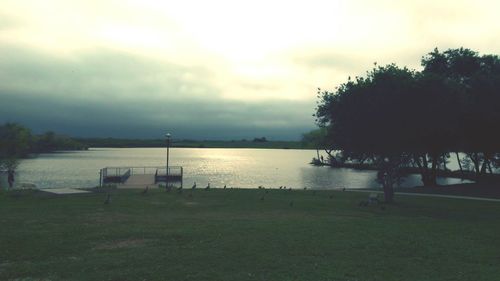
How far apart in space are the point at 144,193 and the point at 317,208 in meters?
16.0

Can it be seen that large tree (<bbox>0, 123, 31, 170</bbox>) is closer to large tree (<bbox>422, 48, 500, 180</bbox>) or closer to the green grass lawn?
the green grass lawn

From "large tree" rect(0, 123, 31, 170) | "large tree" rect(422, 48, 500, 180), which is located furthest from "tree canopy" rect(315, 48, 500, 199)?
"large tree" rect(0, 123, 31, 170)

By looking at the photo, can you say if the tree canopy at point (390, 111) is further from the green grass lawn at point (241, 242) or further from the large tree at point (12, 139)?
the large tree at point (12, 139)

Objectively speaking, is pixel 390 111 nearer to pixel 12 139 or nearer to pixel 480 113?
pixel 480 113

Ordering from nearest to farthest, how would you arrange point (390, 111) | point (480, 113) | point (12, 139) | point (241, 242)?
point (241, 242) → point (390, 111) → point (480, 113) → point (12, 139)

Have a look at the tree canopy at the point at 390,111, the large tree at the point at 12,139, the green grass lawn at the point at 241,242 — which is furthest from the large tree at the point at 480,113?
the large tree at the point at 12,139

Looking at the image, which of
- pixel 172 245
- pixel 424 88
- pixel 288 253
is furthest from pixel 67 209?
pixel 424 88

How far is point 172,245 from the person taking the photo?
15133 millimetres

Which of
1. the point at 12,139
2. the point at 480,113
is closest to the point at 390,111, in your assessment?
the point at 480,113

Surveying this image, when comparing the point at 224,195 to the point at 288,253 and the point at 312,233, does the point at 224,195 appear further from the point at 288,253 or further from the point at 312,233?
the point at 288,253

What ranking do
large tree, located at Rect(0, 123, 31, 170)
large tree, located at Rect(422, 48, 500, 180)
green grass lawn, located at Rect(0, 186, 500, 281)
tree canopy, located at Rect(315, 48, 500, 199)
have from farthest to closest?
large tree, located at Rect(0, 123, 31, 170) → large tree, located at Rect(422, 48, 500, 180) → tree canopy, located at Rect(315, 48, 500, 199) → green grass lawn, located at Rect(0, 186, 500, 281)

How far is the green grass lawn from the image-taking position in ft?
38.7

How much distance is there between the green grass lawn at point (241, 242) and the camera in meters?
11.8

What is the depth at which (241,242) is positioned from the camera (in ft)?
51.2
